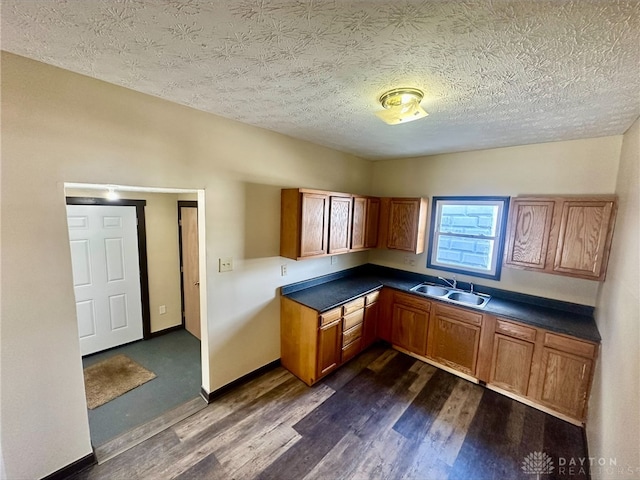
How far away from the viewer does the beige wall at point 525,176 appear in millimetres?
2402

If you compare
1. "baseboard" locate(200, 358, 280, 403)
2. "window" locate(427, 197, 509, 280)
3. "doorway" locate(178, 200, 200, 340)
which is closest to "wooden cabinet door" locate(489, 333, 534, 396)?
"window" locate(427, 197, 509, 280)

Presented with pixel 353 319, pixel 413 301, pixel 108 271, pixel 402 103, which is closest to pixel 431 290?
pixel 413 301

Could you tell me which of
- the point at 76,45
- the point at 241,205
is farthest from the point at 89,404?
the point at 76,45

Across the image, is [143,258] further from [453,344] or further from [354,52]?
[453,344]

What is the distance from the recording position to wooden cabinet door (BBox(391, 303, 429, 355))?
10.1 ft

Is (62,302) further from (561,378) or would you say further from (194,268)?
(561,378)

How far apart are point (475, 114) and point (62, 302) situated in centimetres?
308

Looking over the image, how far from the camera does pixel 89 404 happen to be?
2342mm

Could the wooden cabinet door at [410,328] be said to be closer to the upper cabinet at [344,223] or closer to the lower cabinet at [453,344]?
the lower cabinet at [453,344]

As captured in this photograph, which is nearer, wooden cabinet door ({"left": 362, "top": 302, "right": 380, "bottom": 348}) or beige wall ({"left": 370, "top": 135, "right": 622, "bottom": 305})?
beige wall ({"left": 370, "top": 135, "right": 622, "bottom": 305})

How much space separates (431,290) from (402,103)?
2.49 m

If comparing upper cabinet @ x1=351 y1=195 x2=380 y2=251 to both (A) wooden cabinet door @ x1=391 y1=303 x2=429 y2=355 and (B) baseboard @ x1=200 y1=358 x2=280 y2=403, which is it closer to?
(A) wooden cabinet door @ x1=391 y1=303 x2=429 y2=355

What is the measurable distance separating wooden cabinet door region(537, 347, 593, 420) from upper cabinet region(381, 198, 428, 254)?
162 centimetres

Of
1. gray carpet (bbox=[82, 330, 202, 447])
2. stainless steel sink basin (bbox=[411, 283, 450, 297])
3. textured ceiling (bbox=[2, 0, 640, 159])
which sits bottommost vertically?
gray carpet (bbox=[82, 330, 202, 447])
